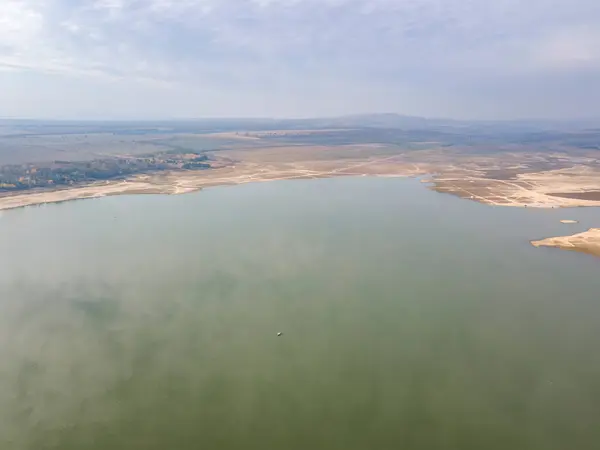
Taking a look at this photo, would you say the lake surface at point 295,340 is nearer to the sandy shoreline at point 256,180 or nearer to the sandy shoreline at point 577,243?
the sandy shoreline at point 577,243

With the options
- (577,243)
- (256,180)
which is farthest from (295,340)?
(256,180)

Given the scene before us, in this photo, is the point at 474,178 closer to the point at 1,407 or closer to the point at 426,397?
the point at 426,397

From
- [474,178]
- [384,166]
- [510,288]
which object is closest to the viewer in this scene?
[510,288]

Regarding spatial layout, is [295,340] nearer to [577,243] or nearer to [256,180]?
[577,243]

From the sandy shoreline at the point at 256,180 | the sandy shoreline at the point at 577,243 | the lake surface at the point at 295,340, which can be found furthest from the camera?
the sandy shoreline at the point at 256,180

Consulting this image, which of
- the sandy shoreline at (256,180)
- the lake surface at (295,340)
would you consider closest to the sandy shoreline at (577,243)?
the sandy shoreline at (256,180)

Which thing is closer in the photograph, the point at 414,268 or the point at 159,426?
the point at 159,426

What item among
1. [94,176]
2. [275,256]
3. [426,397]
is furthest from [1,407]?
[94,176]

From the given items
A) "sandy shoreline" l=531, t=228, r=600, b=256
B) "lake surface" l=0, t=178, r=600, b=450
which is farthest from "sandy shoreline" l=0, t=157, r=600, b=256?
"lake surface" l=0, t=178, r=600, b=450
